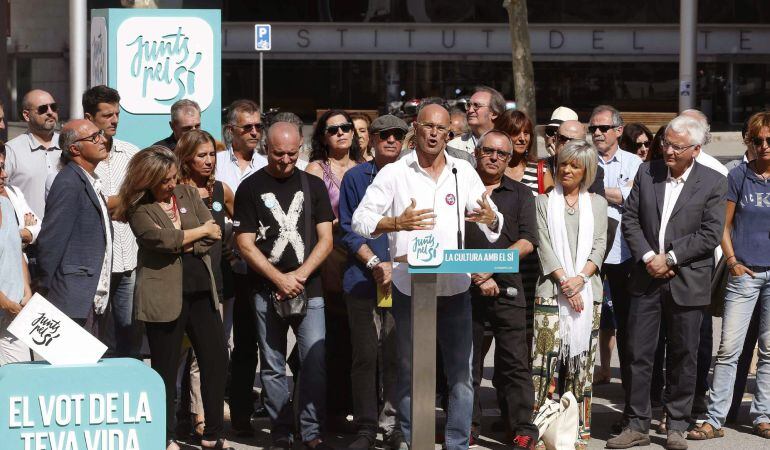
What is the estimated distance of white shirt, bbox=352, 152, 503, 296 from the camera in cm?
673

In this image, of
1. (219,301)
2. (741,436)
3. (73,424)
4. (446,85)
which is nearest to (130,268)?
(219,301)

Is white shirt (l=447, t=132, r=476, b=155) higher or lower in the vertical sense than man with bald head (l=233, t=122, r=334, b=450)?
higher

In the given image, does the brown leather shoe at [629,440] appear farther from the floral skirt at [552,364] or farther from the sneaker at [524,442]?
the sneaker at [524,442]

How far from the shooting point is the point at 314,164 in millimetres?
8328

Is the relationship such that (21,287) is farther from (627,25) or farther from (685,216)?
(627,25)

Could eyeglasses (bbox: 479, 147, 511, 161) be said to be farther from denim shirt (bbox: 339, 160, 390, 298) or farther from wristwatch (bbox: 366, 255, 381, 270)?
wristwatch (bbox: 366, 255, 381, 270)

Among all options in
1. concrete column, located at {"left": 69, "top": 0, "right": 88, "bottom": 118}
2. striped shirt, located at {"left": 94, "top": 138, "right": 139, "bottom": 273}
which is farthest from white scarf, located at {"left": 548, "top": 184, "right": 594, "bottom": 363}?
concrete column, located at {"left": 69, "top": 0, "right": 88, "bottom": 118}

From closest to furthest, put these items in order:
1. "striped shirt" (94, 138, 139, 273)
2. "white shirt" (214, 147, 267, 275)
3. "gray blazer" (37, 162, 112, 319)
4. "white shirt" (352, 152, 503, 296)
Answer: "white shirt" (352, 152, 503, 296) < "gray blazer" (37, 162, 112, 319) < "striped shirt" (94, 138, 139, 273) < "white shirt" (214, 147, 267, 275)

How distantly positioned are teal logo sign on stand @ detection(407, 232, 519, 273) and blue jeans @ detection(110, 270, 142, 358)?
8.76 feet

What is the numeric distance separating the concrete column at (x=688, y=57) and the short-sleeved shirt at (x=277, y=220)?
1885 cm

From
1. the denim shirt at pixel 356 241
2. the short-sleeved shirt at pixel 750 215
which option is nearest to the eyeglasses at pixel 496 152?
the denim shirt at pixel 356 241

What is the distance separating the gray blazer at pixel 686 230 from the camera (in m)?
7.67

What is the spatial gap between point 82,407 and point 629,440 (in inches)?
143

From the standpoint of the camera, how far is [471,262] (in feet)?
19.1
